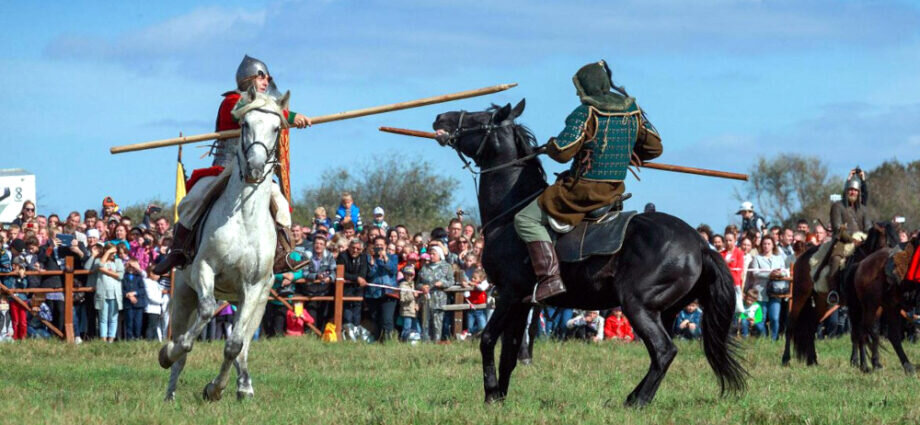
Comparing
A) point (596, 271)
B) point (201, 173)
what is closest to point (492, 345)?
point (596, 271)

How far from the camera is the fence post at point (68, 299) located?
1808 centimetres

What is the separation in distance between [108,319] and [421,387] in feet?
25.8

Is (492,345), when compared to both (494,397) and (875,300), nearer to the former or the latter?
(494,397)

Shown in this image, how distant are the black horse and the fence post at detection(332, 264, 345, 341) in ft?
28.9

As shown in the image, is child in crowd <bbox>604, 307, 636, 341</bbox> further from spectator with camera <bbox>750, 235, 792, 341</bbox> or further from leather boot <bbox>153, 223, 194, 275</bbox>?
leather boot <bbox>153, 223, 194, 275</bbox>

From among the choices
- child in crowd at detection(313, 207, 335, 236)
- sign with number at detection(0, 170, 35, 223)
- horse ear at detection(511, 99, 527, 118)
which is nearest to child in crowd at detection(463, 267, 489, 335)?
child in crowd at detection(313, 207, 335, 236)

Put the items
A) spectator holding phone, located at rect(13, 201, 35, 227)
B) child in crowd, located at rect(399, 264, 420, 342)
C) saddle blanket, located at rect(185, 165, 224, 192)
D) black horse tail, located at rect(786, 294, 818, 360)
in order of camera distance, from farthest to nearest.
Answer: spectator holding phone, located at rect(13, 201, 35, 227) < child in crowd, located at rect(399, 264, 420, 342) < black horse tail, located at rect(786, 294, 818, 360) < saddle blanket, located at rect(185, 165, 224, 192)

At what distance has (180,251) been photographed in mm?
10617

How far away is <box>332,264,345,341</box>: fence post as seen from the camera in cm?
1948

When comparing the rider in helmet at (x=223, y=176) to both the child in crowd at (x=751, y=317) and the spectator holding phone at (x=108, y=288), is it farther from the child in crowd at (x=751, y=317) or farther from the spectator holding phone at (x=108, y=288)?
the child in crowd at (x=751, y=317)

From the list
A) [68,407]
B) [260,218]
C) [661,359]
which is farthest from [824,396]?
[68,407]

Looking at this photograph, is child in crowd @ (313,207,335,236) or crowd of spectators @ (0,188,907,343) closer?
crowd of spectators @ (0,188,907,343)

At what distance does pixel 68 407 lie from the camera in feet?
31.5

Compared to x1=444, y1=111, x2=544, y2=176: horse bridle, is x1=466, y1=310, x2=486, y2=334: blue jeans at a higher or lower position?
lower
